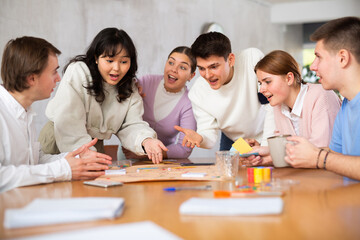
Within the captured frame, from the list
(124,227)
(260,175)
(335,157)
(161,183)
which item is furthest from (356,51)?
(124,227)

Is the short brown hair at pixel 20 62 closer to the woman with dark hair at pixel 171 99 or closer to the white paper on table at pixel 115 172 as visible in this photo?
the white paper on table at pixel 115 172

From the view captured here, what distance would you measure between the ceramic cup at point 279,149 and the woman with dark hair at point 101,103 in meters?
0.68

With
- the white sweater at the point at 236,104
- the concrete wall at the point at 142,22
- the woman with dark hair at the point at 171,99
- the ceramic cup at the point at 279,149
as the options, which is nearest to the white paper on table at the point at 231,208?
the ceramic cup at the point at 279,149

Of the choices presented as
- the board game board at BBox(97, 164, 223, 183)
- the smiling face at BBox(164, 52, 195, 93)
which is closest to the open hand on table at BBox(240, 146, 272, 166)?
the board game board at BBox(97, 164, 223, 183)

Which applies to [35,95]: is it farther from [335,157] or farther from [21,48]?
[335,157]

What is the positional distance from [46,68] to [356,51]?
1.35 meters

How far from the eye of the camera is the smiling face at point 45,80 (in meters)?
1.86

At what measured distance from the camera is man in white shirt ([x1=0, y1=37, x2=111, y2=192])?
1674 millimetres

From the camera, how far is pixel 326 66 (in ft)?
5.87

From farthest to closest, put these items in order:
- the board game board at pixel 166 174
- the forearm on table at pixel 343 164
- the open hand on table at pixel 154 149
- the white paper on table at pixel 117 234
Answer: the open hand on table at pixel 154 149 → the board game board at pixel 166 174 → the forearm on table at pixel 343 164 → the white paper on table at pixel 117 234

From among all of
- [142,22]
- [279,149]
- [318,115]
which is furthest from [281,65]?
[142,22]

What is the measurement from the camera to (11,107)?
1.77 metres

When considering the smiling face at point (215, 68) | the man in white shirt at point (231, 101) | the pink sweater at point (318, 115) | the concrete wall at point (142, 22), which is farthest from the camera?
the concrete wall at point (142, 22)

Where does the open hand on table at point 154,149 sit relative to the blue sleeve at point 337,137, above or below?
below
